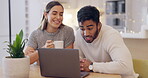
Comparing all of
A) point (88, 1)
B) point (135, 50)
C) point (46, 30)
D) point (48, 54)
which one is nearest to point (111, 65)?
point (48, 54)

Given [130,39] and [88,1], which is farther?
[88,1]

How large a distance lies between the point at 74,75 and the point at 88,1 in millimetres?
3809

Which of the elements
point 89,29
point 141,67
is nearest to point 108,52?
point 89,29

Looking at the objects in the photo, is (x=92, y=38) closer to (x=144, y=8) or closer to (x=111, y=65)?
(x=111, y=65)

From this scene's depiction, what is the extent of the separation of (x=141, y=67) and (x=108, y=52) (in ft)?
1.21

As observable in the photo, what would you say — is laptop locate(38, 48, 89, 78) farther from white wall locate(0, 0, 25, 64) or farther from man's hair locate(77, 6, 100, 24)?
white wall locate(0, 0, 25, 64)

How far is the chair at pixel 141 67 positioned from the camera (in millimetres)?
1786

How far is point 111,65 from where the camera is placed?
1.46 metres

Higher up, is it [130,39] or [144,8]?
[144,8]

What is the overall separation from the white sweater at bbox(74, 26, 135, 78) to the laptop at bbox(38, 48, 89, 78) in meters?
0.16

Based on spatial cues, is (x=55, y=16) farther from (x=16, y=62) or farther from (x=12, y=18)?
(x=12, y=18)

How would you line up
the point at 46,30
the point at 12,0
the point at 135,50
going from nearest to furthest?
the point at 46,30 < the point at 135,50 < the point at 12,0

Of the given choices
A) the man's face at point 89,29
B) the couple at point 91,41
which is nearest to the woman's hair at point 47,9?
the couple at point 91,41

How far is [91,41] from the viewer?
1.63 m
